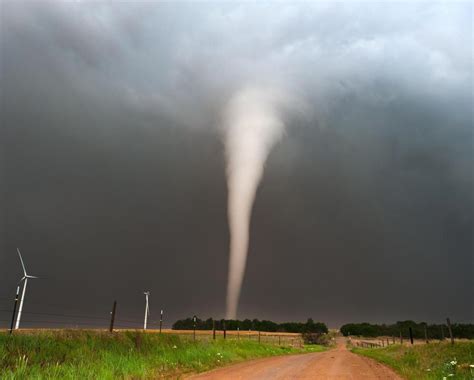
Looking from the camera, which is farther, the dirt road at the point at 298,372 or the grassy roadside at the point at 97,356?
the dirt road at the point at 298,372

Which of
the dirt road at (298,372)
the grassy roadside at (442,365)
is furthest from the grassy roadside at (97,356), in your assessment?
the grassy roadside at (442,365)

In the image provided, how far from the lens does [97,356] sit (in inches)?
731

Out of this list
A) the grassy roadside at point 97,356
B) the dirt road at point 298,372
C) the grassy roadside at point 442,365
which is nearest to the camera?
the grassy roadside at point 97,356

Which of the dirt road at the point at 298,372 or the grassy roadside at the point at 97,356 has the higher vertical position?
the grassy roadside at the point at 97,356

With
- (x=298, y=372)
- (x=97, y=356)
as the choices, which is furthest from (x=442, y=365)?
(x=97, y=356)

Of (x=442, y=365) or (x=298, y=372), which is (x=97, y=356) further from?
(x=442, y=365)

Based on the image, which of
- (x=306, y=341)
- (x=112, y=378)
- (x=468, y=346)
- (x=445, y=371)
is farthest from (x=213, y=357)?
(x=306, y=341)

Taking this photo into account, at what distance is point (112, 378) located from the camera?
14.6m

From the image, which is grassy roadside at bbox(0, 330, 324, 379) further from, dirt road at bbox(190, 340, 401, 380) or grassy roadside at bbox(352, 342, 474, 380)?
grassy roadside at bbox(352, 342, 474, 380)

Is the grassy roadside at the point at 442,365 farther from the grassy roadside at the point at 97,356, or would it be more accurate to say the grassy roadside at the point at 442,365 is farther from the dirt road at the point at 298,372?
the grassy roadside at the point at 97,356

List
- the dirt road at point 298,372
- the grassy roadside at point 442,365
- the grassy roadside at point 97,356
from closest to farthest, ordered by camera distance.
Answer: the grassy roadside at point 97,356
the grassy roadside at point 442,365
the dirt road at point 298,372

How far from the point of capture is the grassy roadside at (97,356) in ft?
46.1

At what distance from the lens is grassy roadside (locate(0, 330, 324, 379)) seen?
14.1m

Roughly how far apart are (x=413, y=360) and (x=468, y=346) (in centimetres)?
368
